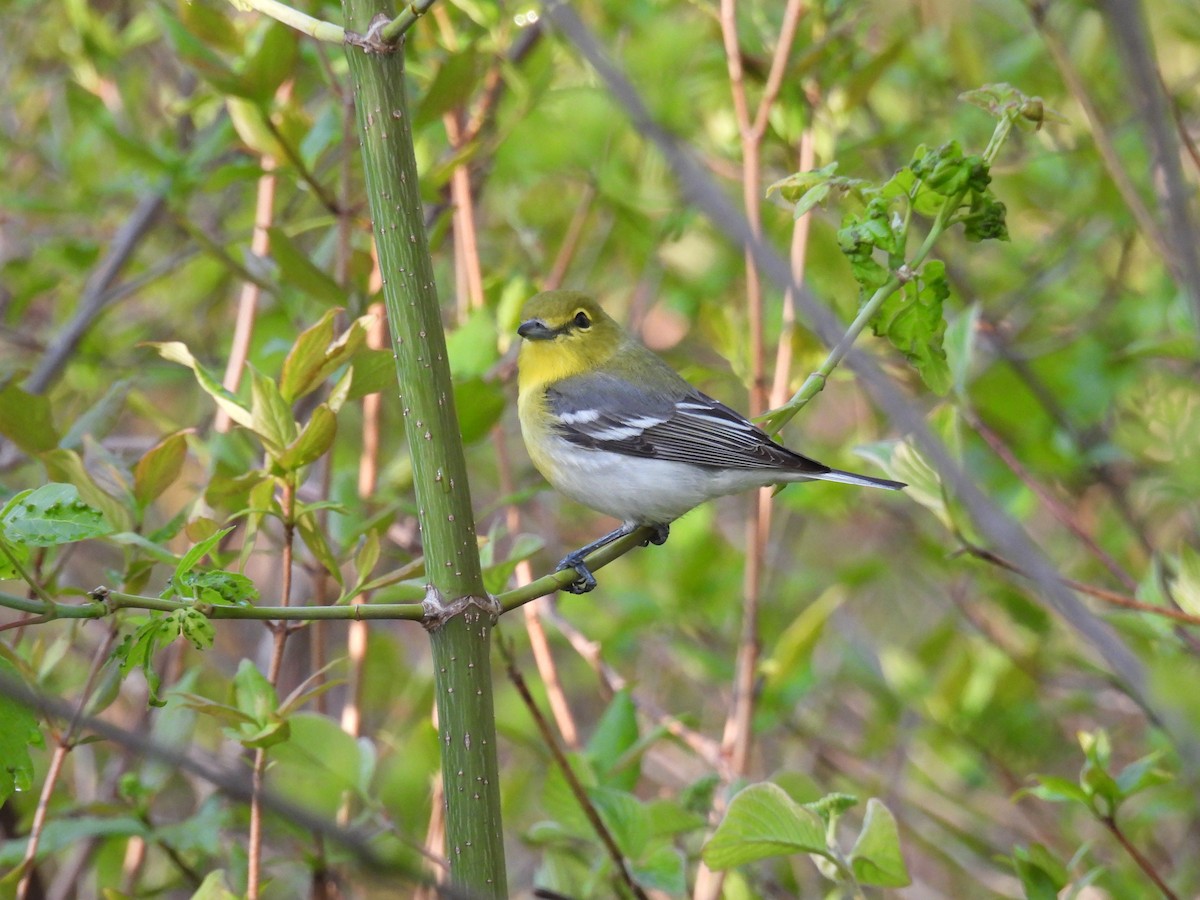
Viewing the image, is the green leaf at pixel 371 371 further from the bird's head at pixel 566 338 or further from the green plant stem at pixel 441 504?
the bird's head at pixel 566 338

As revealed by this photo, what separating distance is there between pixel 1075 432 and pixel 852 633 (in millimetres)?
1123

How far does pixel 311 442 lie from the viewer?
150cm

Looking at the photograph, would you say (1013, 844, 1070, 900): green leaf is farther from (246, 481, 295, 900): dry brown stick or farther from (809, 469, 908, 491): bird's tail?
(246, 481, 295, 900): dry brown stick

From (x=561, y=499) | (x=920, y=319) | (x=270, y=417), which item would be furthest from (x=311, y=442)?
(x=561, y=499)

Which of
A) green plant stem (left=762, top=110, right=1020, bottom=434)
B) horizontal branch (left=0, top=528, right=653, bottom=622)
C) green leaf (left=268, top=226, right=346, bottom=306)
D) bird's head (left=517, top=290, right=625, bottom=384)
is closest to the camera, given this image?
horizontal branch (left=0, top=528, right=653, bottom=622)

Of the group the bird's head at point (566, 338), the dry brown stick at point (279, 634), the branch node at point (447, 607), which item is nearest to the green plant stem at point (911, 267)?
the branch node at point (447, 607)

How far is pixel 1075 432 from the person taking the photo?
9.96 feet

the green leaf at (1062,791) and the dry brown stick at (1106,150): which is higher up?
the dry brown stick at (1106,150)

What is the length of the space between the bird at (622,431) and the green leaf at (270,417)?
2.95ft

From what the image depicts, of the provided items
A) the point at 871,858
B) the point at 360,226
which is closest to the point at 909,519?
the point at 360,226

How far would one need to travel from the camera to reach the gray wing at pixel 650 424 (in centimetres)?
274

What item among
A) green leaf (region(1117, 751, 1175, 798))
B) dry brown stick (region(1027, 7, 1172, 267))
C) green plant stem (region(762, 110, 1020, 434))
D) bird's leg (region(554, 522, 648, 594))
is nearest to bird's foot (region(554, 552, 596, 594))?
bird's leg (region(554, 522, 648, 594))

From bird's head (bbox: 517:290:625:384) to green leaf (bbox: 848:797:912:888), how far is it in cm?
152

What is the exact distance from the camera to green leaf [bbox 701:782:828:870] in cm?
141
